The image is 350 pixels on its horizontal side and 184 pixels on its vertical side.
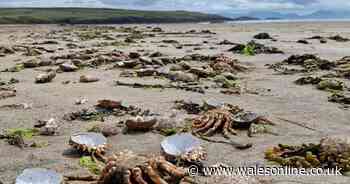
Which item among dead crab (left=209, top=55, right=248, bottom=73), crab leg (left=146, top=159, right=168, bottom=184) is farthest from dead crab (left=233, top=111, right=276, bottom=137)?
dead crab (left=209, top=55, right=248, bottom=73)

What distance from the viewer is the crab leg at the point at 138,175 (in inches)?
159

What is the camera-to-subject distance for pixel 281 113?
7414 millimetres

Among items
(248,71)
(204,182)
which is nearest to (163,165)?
(204,182)

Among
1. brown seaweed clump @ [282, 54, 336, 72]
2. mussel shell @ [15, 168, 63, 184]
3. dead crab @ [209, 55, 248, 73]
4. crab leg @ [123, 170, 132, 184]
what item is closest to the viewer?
crab leg @ [123, 170, 132, 184]

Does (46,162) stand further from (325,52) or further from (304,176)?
(325,52)

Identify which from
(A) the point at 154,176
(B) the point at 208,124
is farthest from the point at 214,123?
(A) the point at 154,176

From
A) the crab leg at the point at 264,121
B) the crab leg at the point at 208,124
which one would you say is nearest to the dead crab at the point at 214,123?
the crab leg at the point at 208,124

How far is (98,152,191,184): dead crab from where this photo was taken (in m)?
4.07

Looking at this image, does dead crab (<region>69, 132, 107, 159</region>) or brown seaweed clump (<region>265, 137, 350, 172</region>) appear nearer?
brown seaweed clump (<region>265, 137, 350, 172</region>)

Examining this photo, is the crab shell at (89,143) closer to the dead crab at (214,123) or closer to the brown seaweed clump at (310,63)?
the dead crab at (214,123)

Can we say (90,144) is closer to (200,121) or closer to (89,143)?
(89,143)

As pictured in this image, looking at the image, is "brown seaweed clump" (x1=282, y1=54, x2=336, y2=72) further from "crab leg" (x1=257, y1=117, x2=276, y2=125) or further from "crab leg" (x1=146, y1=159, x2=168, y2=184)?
"crab leg" (x1=146, y1=159, x2=168, y2=184)

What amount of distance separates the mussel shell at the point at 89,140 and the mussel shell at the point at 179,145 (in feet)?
2.56

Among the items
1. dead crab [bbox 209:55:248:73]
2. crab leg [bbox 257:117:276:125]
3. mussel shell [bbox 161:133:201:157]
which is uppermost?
mussel shell [bbox 161:133:201:157]
